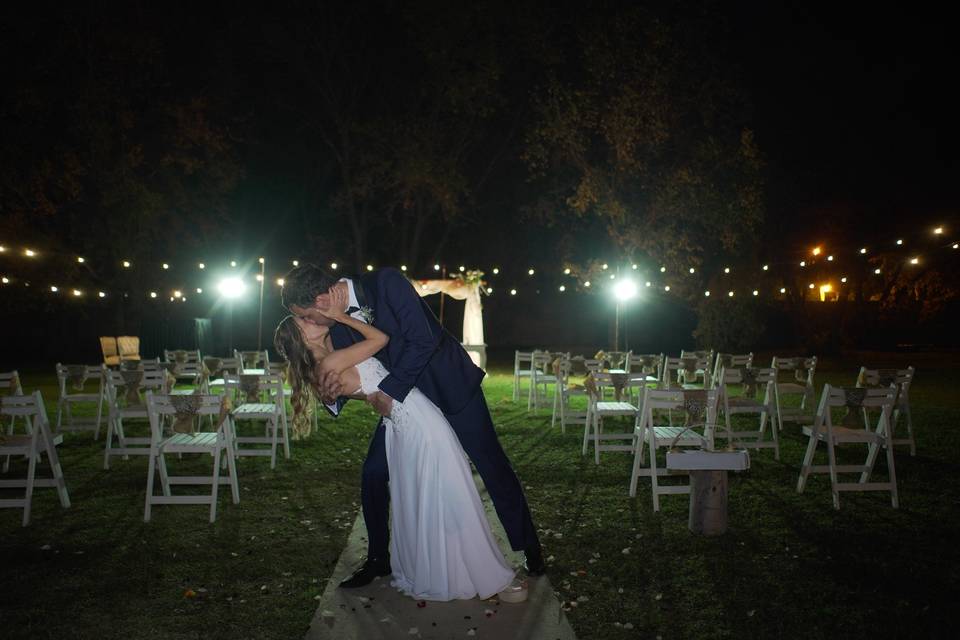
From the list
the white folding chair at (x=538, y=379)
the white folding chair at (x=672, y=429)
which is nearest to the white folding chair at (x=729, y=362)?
the white folding chair at (x=538, y=379)

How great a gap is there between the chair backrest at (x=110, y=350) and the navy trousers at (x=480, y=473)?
1495 cm

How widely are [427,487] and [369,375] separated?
2.05ft

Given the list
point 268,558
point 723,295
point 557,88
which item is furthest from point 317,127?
point 268,558

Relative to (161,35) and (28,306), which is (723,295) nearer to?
(161,35)

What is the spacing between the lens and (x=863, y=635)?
11.8 feet

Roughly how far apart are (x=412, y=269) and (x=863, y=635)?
67.0 feet

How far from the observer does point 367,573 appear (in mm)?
4219

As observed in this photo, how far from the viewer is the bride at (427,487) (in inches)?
148

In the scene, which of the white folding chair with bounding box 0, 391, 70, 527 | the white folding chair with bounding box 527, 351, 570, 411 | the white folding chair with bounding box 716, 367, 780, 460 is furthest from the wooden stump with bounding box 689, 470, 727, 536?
the white folding chair with bounding box 527, 351, 570, 411

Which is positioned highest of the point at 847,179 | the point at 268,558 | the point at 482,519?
the point at 847,179

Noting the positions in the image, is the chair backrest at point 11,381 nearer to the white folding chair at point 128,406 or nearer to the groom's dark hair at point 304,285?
the white folding chair at point 128,406

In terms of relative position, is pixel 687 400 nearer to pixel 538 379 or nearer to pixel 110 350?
pixel 538 379

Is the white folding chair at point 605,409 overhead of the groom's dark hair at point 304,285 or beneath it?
beneath

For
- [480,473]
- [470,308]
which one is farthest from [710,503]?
[470,308]
